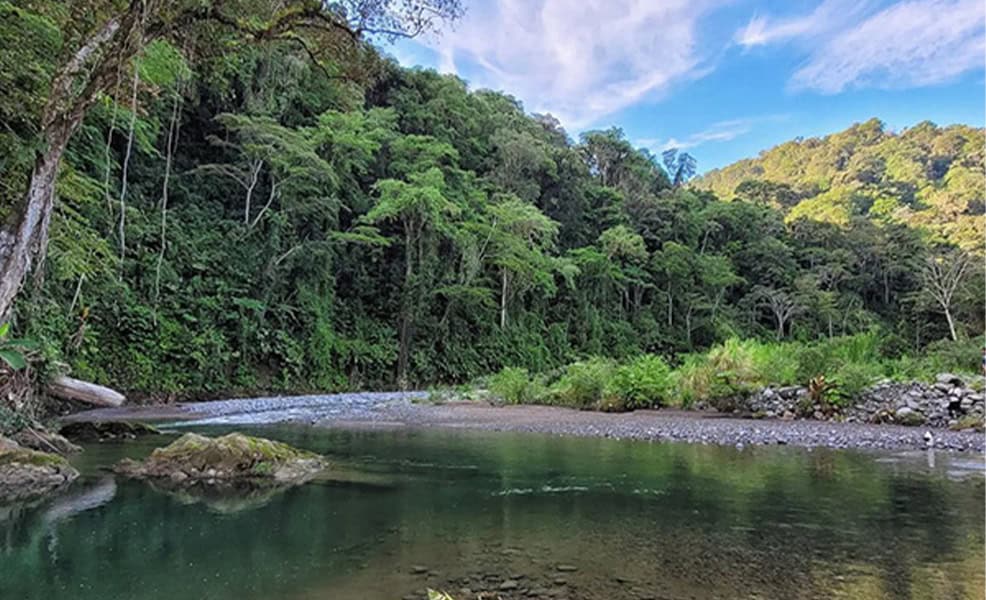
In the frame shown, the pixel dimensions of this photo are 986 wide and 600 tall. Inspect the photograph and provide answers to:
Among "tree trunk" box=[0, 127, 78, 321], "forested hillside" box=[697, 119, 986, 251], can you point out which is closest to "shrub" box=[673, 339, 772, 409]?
"tree trunk" box=[0, 127, 78, 321]

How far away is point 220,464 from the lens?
24.9ft

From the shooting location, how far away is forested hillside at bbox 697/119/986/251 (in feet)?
176

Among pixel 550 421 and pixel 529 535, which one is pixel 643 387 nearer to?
pixel 550 421

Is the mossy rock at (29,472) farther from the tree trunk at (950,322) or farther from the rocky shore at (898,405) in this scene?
the tree trunk at (950,322)

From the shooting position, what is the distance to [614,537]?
197 inches

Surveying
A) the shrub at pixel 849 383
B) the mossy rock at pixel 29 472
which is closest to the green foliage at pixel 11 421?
the mossy rock at pixel 29 472

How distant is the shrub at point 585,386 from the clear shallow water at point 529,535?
875 centimetres

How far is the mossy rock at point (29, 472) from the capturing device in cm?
662

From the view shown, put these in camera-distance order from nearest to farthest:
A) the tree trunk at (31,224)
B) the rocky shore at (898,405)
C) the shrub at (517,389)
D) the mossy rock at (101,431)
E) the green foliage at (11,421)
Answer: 1. the tree trunk at (31,224)
2. the green foliage at (11,421)
3. the mossy rock at (101,431)
4. the rocky shore at (898,405)
5. the shrub at (517,389)

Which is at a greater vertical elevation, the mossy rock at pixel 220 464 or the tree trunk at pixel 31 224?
the tree trunk at pixel 31 224

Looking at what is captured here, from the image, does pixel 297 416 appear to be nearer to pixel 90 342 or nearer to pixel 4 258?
pixel 90 342

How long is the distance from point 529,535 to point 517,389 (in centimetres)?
1471

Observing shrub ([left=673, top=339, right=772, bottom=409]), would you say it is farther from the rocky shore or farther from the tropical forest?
the rocky shore

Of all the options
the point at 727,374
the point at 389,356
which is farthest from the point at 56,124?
the point at 389,356
